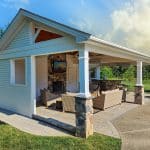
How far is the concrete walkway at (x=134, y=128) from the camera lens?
775 cm

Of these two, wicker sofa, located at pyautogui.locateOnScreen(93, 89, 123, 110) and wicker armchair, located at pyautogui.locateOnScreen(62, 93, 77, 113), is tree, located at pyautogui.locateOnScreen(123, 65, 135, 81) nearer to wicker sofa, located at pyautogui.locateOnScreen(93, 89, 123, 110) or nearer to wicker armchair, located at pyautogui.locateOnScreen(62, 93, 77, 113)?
wicker sofa, located at pyautogui.locateOnScreen(93, 89, 123, 110)

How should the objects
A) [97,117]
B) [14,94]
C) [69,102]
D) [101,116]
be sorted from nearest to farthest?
1. [97,117]
2. [101,116]
3. [69,102]
4. [14,94]

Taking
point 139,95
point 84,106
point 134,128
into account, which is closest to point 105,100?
point 134,128

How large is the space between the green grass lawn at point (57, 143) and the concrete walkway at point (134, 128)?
435mm

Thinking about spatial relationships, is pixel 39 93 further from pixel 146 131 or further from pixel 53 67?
pixel 146 131

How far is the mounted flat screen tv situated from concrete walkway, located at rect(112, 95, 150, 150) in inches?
218

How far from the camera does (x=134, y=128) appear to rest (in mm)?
9484

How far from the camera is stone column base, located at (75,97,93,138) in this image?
28.0 ft

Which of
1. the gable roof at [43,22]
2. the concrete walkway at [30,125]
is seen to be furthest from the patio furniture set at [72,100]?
the gable roof at [43,22]

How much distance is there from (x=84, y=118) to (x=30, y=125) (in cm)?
280

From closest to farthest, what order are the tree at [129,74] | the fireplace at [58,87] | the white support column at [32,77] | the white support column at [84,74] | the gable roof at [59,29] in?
1. the gable roof at [59,29]
2. the white support column at [84,74]
3. the white support column at [32,77]
4. the fireplace at [58,87]
5. the tree at [129,74]

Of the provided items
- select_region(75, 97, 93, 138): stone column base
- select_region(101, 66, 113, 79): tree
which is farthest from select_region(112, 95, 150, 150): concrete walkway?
select_region(101, 66, 113, 79): tree

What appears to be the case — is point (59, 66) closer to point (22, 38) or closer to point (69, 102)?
point (22, 38)

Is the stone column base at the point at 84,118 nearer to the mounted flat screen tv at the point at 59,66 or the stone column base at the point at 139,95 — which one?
the stone column base at the point at 139,95
